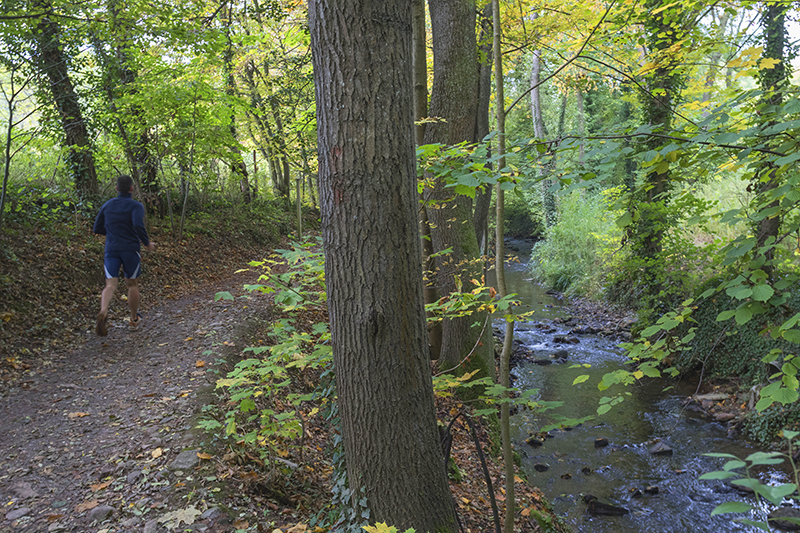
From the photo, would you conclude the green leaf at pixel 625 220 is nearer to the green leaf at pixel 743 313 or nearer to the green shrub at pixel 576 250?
the green leaf at pixel 743 313

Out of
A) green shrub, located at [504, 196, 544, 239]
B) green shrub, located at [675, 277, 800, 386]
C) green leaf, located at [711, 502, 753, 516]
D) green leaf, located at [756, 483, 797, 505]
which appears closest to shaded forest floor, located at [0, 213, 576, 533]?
green leaf, located at [711, 502, 753, 516]

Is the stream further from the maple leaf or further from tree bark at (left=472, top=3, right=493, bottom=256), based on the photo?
the maple leaf

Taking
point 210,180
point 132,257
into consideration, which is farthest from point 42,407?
point 210,180

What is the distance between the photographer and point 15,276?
6473mm

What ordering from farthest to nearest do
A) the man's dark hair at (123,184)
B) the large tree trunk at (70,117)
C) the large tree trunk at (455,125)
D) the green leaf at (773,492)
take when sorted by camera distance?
the large tree trunk at (70,117), the large tree trunk at (455,125), the man's dark hair at (123,184), the green leaf at (773,492)

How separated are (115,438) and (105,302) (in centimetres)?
262

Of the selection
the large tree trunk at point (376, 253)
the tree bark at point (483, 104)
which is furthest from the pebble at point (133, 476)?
the tree bark at point (483, 104)

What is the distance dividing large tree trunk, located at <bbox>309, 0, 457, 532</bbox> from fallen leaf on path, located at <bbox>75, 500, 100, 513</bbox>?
75.3 inches

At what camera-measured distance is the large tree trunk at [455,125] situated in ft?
20.5

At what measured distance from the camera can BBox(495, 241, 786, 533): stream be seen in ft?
16.8

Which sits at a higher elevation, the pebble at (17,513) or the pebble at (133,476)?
the pebble at (133,476)

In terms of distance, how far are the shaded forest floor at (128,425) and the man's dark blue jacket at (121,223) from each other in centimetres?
122

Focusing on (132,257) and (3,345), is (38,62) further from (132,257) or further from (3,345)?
(3,345)

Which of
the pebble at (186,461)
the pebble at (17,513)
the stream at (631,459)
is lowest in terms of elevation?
the stream at (631,459)
